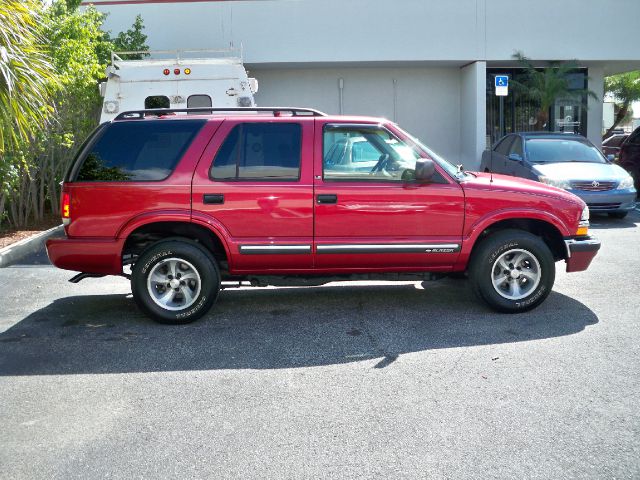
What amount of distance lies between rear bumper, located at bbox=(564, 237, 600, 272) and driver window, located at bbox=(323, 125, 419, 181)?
1.65 metres

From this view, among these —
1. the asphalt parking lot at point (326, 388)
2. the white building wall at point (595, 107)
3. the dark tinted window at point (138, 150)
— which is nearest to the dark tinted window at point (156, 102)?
the asphalt parking lot at point (326, 388)

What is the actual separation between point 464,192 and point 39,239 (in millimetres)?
6992

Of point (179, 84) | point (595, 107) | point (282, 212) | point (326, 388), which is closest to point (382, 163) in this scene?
point (282, 212)

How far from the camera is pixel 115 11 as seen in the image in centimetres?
1947

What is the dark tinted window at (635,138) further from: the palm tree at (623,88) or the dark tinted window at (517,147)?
the palm tree at (623,88)

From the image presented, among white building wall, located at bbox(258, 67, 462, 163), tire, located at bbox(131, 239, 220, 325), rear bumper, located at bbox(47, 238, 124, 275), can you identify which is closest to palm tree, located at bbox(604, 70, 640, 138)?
white building wall, located at bbox(258, 67, 462, 163)

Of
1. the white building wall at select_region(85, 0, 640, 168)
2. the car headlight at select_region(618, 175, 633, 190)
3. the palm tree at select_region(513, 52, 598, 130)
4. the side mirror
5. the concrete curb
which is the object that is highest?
the white building wall at select_region(85, 0, 640, 168)

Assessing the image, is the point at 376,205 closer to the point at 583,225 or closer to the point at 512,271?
the point at 512,271

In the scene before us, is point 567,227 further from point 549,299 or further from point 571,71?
point 571,71

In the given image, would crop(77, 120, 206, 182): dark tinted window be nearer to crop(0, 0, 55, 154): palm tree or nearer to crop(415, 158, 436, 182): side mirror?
crop(0, 0, 55, 154): palm tree

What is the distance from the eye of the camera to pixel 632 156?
1686 centimetres

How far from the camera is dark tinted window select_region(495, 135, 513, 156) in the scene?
15.2 metres

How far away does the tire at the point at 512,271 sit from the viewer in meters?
6.81

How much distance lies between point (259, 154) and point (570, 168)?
845 centimetres
